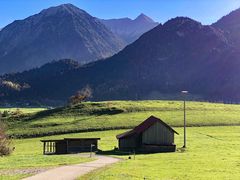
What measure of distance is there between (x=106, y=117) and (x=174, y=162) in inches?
3316

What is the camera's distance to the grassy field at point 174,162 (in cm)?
4531

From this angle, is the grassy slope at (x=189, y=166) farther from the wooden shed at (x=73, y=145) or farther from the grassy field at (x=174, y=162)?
the wooden shed at (x=73, y=145)

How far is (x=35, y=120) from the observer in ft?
483

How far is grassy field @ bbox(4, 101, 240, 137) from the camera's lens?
12606cm

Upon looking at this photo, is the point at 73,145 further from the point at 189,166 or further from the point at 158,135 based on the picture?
the point at 189,166

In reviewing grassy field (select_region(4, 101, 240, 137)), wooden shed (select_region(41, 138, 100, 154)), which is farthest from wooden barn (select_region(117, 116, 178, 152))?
grassy field (select_region(4, 101, 240, 137))

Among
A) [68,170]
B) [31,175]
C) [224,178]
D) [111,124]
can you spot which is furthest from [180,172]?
[111,124]

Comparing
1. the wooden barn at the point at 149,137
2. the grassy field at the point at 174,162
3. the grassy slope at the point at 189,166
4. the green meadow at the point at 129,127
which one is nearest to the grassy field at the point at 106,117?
the green meadow at the point at 129,127

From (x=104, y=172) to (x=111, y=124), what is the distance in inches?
3199

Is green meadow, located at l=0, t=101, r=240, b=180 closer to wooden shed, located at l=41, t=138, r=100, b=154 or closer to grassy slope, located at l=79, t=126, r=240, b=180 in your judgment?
→ grassy slope, located at l=79, t=126, r=240, b=180

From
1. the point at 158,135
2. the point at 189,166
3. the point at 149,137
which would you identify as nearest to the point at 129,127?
the point at 149,137

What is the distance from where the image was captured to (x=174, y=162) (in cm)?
5906

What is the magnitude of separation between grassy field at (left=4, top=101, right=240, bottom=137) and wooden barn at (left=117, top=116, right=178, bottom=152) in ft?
117

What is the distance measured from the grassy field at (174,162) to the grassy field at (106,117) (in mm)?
21234
